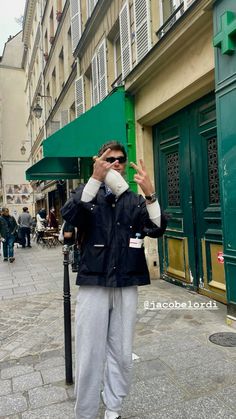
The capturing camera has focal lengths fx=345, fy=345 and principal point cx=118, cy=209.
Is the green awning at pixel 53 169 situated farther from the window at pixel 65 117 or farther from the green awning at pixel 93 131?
the window at pixel 65 117

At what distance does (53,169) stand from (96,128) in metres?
3.65

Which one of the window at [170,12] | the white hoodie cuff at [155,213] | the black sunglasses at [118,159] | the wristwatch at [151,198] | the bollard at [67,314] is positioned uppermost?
the window at [170,12]

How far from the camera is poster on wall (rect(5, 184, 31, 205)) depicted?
30.5m

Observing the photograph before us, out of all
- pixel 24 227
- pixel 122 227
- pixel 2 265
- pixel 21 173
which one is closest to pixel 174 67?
pixel 122 227

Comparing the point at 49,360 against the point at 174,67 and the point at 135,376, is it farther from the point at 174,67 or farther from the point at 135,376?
the point at 174,67

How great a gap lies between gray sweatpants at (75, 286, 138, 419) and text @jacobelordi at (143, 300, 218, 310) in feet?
8.98

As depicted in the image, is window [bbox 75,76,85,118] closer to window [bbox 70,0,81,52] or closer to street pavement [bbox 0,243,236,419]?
window [bbox 70,0,81,52]

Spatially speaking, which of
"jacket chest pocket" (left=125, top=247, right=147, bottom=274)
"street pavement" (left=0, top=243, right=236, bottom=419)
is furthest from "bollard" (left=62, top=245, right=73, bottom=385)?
"jacket chest pocket" (left=125, top=247, right=147, bottom=274)

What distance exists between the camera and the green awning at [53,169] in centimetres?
986

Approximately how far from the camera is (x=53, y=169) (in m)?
10.2

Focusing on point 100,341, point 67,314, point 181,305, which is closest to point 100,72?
point 181,305

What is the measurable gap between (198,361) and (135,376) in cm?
66

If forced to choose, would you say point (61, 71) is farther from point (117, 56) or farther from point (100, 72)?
point (117, 56)

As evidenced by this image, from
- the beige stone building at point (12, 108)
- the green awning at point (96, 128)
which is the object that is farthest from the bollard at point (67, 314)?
the beige stone building at point (12, 108)
